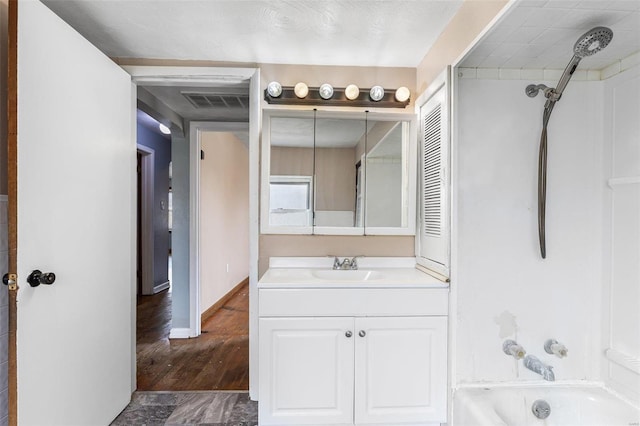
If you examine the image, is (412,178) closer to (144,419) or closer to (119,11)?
(119,11)

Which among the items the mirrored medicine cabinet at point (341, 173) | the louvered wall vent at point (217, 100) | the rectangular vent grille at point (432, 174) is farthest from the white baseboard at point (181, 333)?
the rectangular vent grille at point (432, 174)

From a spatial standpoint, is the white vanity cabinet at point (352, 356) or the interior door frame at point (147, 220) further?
the interior door frame at point (147, 220)

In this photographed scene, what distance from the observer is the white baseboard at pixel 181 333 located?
2.83 metres

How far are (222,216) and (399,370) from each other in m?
2.82

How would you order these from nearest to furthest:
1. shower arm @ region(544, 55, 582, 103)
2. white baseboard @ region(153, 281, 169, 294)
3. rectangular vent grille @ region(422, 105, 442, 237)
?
shower arm @ region(544, 55, 582, 103) < rectangular vent grille @ region(422, 105, 442, 237) < white baseboard @ region(153, 281, 169, 294)

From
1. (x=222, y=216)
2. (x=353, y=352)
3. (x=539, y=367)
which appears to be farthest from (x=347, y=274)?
(x=222, y=216)

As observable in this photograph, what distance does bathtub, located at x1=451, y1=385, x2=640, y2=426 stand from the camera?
1473 mm

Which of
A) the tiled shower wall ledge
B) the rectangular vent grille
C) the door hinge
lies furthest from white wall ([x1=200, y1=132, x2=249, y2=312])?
the tiled shower wall ledge

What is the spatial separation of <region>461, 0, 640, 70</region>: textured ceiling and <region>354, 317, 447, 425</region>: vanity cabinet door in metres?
1.32

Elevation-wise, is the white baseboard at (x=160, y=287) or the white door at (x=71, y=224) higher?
the white door at (x=71, y=224)

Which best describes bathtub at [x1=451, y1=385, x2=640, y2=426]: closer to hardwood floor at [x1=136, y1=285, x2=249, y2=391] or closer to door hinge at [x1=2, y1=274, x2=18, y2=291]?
Result: hardwood floor at [x1=136, y1=285, x2=249, y2=391]

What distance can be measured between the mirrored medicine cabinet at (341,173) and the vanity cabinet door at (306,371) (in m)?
0.64

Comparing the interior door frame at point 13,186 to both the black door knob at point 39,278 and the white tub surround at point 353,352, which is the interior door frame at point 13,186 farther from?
the white tub surround at point 353,352

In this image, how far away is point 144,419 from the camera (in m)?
1.74
